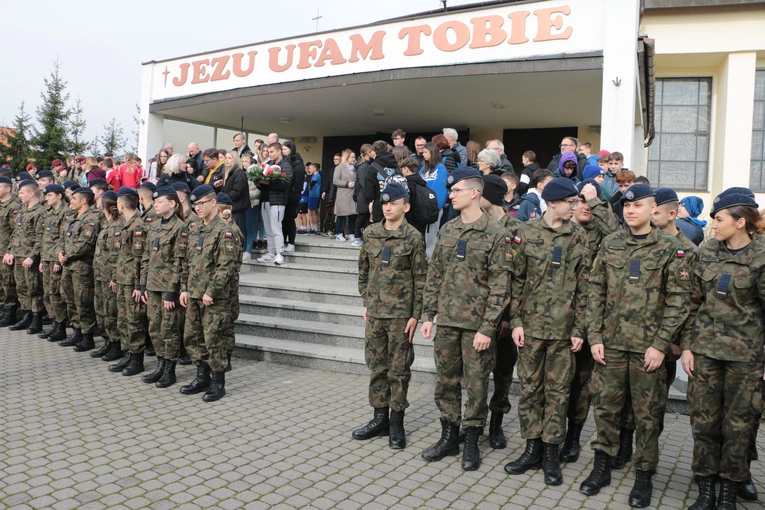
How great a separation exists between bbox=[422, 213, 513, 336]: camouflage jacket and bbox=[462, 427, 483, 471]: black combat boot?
75 centimetres

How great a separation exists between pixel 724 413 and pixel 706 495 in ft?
1.72

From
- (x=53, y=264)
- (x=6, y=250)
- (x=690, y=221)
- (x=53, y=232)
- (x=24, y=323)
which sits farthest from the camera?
(x=6, y=250)

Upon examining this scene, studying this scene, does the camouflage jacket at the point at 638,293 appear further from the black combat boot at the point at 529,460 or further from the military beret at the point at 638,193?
the black combat boot at the point at 529,460

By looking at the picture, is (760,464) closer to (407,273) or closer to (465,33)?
(407,273)

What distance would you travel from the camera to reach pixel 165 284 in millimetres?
6434

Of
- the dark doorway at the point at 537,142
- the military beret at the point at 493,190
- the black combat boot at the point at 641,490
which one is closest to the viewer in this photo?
the black combat boot at the point at 641,490

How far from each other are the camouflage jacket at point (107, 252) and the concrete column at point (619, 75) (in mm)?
6776

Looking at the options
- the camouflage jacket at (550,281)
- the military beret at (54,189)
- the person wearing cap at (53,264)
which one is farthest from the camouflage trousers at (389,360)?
the military beret at (54,189)

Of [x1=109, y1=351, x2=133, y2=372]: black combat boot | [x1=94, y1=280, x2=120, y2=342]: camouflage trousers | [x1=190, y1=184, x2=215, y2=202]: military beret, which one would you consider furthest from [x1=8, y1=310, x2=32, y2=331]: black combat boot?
[x1=190, y1=184, x2=215, y2=202]: military beret

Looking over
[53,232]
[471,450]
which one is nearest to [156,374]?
[53,232]

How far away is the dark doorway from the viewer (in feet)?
47.3

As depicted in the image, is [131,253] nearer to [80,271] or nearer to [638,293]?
[80,271]

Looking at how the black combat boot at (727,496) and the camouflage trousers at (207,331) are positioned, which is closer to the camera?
the black combat boot at (727,496)

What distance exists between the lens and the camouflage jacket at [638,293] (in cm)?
391
